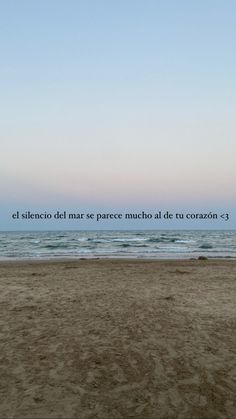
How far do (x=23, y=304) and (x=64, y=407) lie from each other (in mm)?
4877

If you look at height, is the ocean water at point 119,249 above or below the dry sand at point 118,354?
below

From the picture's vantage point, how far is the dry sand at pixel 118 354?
13.9ft

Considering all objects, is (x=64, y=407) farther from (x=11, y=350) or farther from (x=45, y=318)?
(x=45, y=318)

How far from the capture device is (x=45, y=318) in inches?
299

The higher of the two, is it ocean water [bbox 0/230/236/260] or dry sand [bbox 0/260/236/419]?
dry sand [bbox 0/260/236/419]

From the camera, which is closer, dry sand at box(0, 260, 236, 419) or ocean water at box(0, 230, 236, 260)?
dry sand at box(0, 260, 236, 419)

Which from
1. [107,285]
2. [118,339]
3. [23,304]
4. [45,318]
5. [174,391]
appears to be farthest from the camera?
[107,285]

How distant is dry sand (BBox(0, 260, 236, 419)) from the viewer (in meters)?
4.24

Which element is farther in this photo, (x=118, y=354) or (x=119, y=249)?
(x=119, y=249)

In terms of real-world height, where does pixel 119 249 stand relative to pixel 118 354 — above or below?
below

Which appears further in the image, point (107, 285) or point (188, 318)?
point (107, 285)

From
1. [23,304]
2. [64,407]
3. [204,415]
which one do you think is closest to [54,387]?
[64,407]

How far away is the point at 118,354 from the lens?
18.4 feet

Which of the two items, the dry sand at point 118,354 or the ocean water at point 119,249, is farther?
the ocean water at point 119,249
